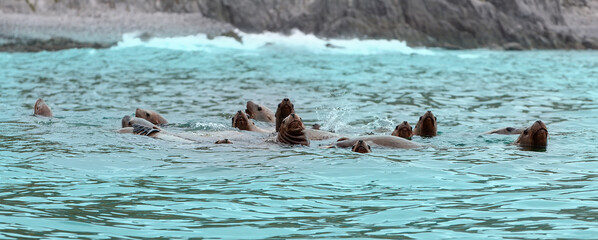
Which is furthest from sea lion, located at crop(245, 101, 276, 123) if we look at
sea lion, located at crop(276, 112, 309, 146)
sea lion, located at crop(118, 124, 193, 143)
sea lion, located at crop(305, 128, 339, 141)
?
sea lion, located at crop(276, 112, 309, 146)

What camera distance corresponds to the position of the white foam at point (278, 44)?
38.5 m

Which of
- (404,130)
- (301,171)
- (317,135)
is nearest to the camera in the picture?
(301,171)

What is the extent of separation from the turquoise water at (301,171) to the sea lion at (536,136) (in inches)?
6.7

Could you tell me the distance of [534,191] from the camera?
24.7ft

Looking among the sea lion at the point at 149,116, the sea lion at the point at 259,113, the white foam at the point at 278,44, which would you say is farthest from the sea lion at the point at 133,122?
the white foam at the point at 278,44

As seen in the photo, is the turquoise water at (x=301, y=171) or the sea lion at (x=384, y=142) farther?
the sea lion at (x=384, y=142)

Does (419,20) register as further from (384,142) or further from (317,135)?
(384,142)

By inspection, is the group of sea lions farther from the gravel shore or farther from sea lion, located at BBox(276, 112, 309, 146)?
the gravel shore

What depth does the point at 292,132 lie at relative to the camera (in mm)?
10602

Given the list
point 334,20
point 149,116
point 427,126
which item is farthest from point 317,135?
point 334,20

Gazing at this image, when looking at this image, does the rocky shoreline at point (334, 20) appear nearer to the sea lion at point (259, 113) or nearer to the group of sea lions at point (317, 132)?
the sea lion at point (259, 113)

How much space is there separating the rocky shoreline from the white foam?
970 mm

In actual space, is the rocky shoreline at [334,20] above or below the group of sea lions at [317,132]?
above

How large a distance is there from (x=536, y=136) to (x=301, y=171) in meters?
3.40
